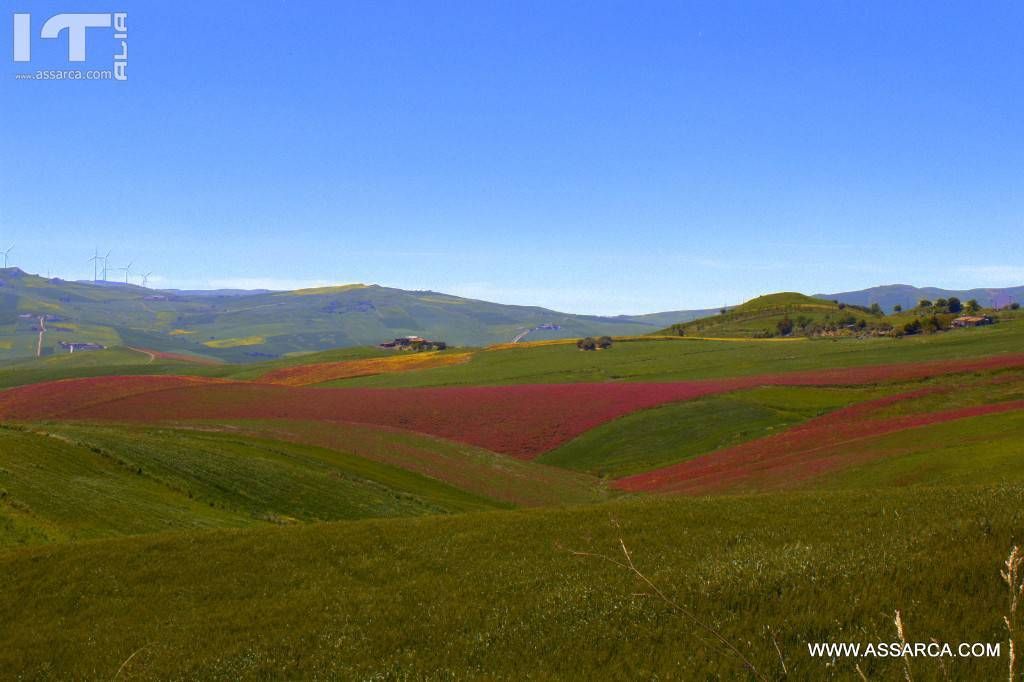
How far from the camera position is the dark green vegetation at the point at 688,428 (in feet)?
214

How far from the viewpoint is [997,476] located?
28797mm

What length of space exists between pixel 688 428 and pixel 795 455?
21796mm

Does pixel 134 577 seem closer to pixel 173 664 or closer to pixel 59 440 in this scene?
pixel 173 664

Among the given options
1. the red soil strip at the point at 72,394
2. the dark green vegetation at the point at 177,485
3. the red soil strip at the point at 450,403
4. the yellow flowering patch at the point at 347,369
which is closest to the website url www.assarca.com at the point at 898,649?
the dark green vegetation at the point at 177,485

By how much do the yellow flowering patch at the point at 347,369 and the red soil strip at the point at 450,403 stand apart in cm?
4793

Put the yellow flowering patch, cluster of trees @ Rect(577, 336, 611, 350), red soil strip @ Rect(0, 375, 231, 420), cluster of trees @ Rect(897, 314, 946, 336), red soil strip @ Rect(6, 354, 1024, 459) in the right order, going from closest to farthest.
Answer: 1. red soil strip @ Rect(6, 354, 1024, 459)
2. red soil strip @ Rect(0, 375, 231, 420)
3. the yellow flowering patch
4. cluster of trees @ Rect(897, 314, 946, 336)
5. cluster of trees @ Rect(577, 336, 611, 350)

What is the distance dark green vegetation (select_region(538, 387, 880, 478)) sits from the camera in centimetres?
6512

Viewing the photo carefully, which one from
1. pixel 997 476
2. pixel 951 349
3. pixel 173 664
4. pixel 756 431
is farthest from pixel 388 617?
pixel 951 349

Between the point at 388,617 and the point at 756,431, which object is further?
the point at 756,431

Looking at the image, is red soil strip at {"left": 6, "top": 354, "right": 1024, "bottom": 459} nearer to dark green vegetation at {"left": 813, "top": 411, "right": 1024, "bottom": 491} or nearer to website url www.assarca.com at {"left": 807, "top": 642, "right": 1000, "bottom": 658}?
dark green vegetation at {"left": 813, "top": 411, "right": 1024, "bottom": 491}

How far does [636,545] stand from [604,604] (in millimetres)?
4544

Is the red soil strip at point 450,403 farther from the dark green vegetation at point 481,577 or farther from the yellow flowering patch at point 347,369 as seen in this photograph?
the yellow flowering patch at point 347,369

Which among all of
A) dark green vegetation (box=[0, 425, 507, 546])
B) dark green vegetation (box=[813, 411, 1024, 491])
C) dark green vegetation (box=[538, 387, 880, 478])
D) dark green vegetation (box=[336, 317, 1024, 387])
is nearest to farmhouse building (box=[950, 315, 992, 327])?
dark green vegetation (box=[336, 317, 1024, 387])

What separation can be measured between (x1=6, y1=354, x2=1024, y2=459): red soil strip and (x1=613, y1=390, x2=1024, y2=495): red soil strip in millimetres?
17220
